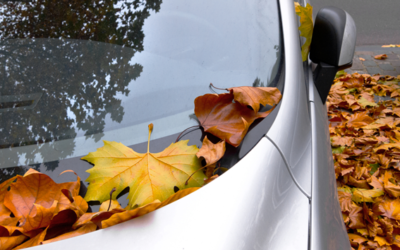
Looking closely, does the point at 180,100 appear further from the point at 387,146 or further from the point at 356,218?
the point at 387,146

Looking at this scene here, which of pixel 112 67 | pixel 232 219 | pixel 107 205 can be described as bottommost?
pixel 232 219

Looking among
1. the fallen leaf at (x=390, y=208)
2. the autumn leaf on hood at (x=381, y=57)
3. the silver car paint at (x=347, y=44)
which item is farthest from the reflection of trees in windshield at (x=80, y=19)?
the autumn leaf on hood at (x=381, y=57)

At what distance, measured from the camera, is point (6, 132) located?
41.6 inches

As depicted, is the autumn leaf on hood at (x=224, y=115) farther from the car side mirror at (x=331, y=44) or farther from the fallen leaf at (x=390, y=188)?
the fallen leaf at (x=390, y=188)

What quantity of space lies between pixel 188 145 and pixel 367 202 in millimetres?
1701

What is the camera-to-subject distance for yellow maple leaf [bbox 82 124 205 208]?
822mm

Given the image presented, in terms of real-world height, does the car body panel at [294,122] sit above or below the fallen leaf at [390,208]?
above

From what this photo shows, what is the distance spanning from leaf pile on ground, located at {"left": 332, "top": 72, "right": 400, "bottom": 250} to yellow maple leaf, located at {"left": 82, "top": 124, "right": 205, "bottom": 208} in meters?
1.50

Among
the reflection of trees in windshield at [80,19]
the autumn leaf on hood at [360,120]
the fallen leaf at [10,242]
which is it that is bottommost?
the autumn leaf on hood at [360,120]

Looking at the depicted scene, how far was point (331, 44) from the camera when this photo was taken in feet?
4.56

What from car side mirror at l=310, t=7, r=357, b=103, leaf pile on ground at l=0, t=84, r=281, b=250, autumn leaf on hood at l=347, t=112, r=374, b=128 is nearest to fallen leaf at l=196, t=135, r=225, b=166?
leaf pile on ground at l=0, t=84, r=281, b=250

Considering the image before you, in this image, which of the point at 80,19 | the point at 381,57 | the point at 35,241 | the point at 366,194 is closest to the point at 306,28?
the point at 80,19

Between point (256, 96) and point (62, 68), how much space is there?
0.79 m

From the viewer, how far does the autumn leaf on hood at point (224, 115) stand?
991 millimetres
